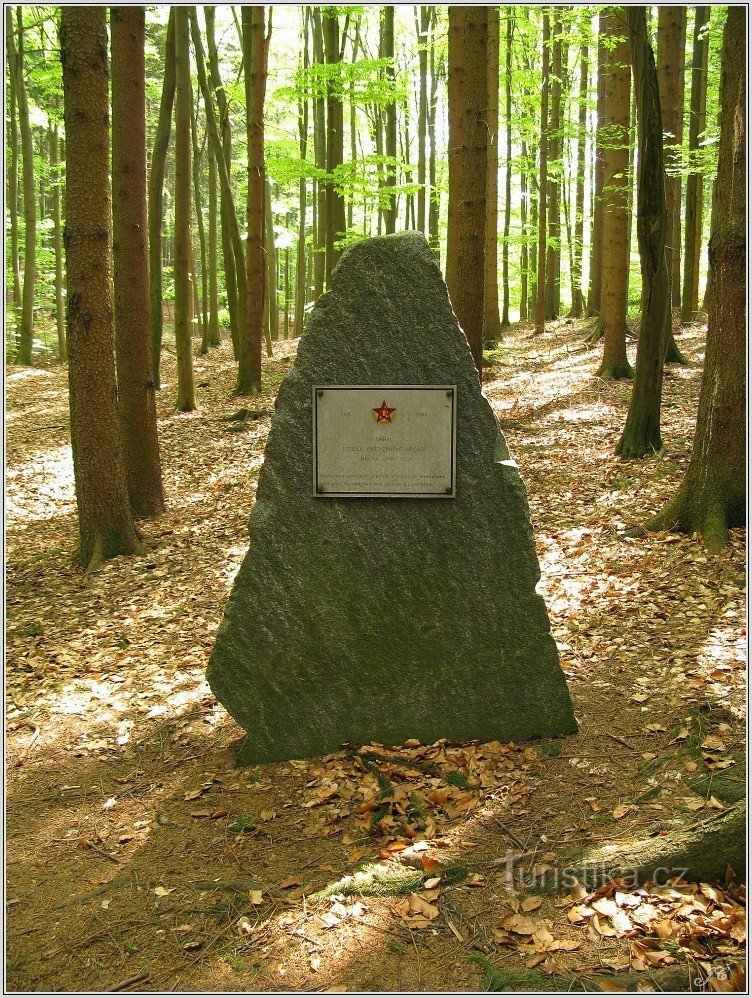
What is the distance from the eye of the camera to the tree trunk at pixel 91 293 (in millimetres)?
6895

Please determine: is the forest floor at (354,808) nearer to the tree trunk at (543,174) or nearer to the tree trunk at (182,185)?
the tree trunk at (182,185)

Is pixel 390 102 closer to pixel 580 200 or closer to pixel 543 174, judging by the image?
pixel 543 174

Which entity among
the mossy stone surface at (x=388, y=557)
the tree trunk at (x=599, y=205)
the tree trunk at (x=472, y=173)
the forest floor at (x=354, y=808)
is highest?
the tree trunk at (x=599, y=205)

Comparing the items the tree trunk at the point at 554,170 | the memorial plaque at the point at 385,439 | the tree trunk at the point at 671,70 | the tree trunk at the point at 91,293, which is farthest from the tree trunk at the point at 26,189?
the memorial plaque at the point at 385,439

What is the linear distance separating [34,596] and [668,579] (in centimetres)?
604

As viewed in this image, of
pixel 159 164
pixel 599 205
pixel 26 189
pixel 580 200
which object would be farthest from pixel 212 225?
pixel 580 200

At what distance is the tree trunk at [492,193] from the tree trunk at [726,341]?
8686 millimetres

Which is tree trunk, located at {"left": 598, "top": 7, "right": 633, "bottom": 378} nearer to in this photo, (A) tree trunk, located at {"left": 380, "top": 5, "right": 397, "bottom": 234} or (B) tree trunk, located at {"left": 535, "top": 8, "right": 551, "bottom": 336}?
(A) tree trunk, located at {"left": 380, "top": 5, "right": 397, "bottom": 234}

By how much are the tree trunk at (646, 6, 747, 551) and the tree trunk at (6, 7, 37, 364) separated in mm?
15703

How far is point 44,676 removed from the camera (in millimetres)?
5738

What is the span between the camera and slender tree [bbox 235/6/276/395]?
41.1 feet

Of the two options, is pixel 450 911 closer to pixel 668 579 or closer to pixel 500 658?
pixel 500 658

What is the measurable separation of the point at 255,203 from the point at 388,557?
10655 mm

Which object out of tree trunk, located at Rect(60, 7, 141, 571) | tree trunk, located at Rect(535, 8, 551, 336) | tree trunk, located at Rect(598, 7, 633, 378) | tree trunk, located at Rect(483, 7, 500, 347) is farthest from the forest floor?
tree trunk, located at Rect(535, 8, 551, 336)
